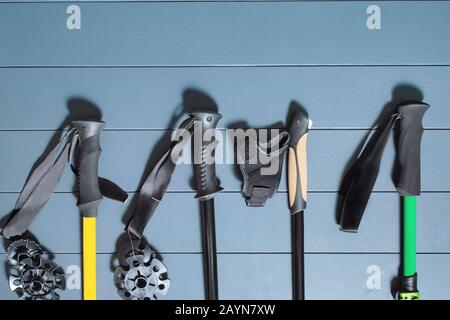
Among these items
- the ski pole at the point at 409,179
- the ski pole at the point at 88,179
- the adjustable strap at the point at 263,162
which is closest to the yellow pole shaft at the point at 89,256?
the ski pole at the point at 88,179

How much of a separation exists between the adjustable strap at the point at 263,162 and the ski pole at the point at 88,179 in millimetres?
302

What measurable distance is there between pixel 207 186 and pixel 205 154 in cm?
7

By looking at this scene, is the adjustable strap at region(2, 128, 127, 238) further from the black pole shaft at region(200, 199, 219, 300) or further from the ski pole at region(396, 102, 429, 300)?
the ski pole at region(396, 102, 429, 300)

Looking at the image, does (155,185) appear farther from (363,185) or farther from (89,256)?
(363,185)

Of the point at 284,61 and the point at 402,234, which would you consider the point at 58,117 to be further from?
the point at 402,234

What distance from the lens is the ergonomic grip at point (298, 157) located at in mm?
973

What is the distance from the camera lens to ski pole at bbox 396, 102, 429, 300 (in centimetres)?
96

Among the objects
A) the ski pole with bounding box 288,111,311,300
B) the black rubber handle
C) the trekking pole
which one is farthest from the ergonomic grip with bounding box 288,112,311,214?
the black rubber handle

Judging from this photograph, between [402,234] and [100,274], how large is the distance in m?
0.68

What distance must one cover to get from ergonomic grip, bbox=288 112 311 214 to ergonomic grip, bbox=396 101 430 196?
20cm

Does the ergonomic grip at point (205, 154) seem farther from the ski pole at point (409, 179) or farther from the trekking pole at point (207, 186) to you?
the ski pole at point (409, 179)

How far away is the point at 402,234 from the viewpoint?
39.8 inches

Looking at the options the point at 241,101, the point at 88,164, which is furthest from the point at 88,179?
the point at 241,101
